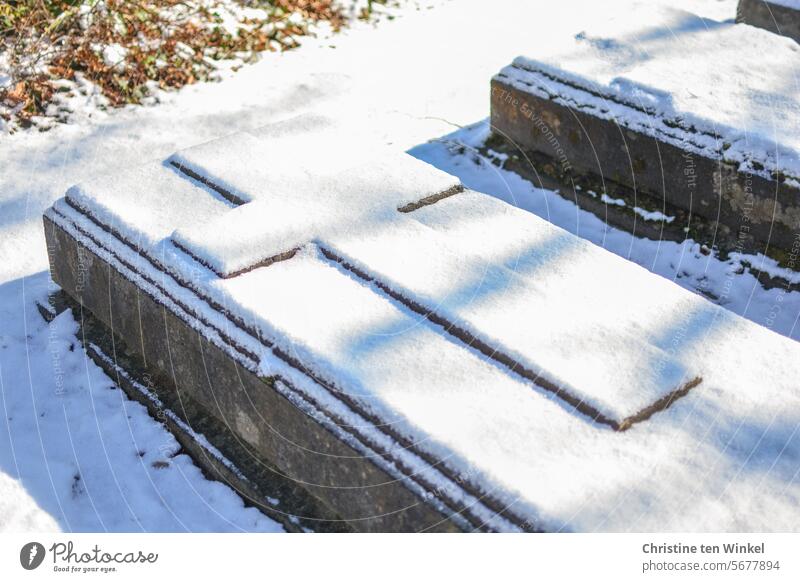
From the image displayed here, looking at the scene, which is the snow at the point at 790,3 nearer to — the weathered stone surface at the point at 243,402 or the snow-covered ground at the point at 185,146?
the snow-covered ground at the point at 185,146

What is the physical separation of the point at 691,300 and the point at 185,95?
3784mm

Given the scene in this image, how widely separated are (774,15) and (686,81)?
70.2 inches

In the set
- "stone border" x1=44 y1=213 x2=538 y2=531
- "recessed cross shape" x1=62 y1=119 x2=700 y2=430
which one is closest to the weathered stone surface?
"stone border" x1=44 y1=213 x2=538 y2=531

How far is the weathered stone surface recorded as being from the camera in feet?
9.33

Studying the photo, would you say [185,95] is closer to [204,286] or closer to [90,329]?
[90,329]

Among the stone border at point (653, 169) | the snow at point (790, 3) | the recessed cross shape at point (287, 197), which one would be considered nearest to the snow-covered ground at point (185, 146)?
the stone border at point (653, 169)

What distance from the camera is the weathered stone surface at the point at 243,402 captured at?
2.84m

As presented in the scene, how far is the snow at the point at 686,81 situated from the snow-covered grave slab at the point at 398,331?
1346mm

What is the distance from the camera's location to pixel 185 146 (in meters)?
5.60

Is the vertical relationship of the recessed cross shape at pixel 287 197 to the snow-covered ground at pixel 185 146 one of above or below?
above

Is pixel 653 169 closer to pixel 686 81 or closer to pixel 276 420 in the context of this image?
pixel 686 81

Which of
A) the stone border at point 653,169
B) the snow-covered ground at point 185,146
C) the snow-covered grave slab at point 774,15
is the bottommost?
the snow-covered ground at point 185,146

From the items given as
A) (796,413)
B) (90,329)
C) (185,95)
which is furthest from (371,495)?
(185,95)

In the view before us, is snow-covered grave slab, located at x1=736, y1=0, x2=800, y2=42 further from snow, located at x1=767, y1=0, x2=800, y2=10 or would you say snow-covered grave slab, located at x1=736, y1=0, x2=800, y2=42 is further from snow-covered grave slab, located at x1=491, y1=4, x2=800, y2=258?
snow-covered grave slab, located at x1=491, y1=4, x2=800, y2=258
